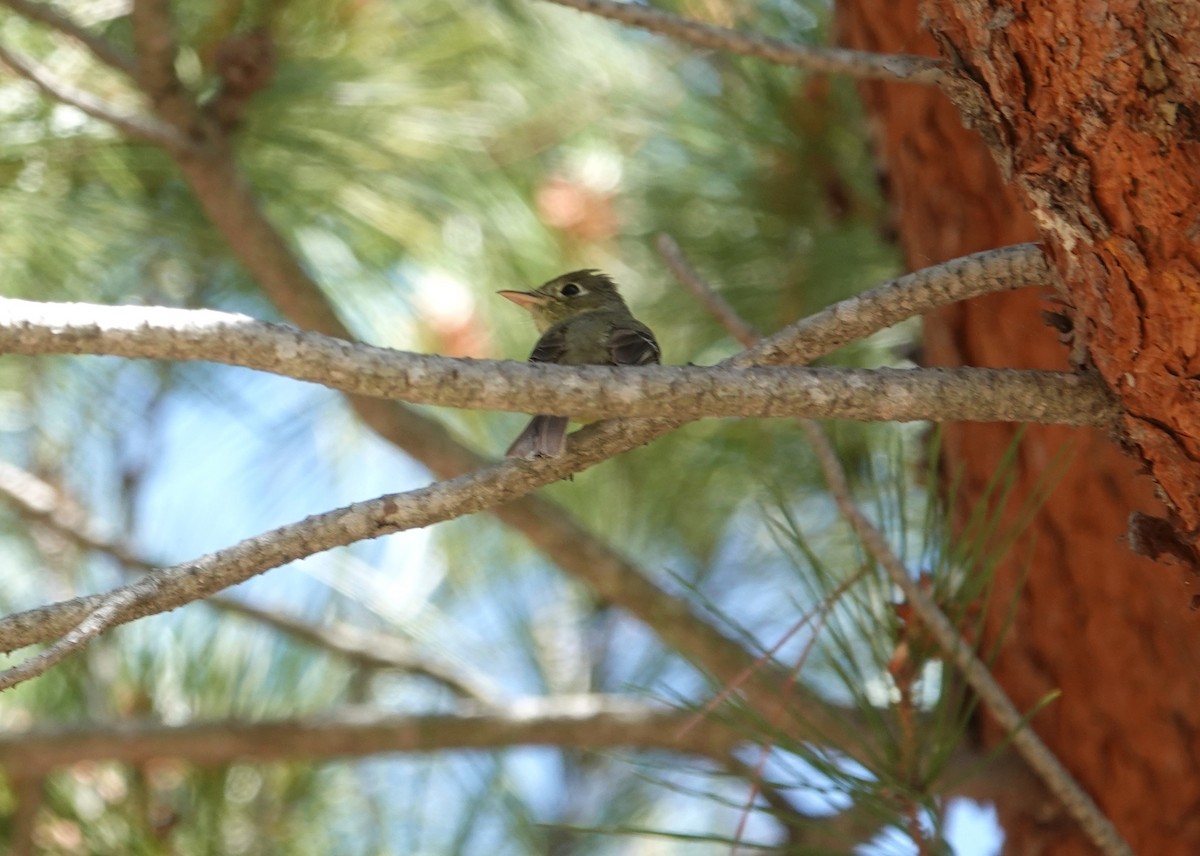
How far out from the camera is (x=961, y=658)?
5.74ft

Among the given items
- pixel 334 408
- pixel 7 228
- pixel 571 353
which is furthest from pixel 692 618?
pixel 334 408

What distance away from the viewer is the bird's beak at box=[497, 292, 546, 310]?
2.65 meters

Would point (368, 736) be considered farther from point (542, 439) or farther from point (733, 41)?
point (733, 41)

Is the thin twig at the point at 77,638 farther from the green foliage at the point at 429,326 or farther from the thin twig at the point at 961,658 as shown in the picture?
the green foliage at the point at 429,326

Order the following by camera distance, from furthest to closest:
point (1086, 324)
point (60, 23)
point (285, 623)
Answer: point (285, 623), point (60, 23), point (1086, 324)

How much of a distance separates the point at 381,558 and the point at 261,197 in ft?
4.62

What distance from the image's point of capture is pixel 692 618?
250cm

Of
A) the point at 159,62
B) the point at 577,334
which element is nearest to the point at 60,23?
the point at 159,62

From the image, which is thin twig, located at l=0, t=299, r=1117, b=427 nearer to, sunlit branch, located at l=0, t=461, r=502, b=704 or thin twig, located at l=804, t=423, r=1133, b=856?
thin twig, located at l=804, t=423, r=1133, b=856

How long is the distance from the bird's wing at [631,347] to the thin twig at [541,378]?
2.97 feet

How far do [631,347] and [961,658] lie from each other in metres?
0.72

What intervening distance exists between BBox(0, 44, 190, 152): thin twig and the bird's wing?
0.82 m

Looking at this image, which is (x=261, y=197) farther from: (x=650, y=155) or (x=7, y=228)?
(x=650, y=155)

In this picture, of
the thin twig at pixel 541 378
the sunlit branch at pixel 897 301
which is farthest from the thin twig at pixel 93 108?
the sunlit branch at pixel 897 301
